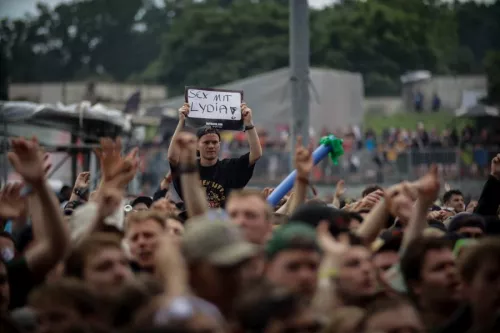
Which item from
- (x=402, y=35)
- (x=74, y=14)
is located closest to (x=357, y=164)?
(x=402, y=35)

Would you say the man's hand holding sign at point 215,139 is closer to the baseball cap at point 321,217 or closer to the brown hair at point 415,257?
the baseball cap at point 321,217

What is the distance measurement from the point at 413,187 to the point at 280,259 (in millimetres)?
1945

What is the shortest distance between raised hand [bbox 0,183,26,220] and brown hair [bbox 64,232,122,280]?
4.88 ft

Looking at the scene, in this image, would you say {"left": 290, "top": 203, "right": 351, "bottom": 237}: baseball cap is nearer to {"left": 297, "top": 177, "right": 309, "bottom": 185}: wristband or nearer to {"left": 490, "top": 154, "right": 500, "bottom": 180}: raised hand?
{"left": 297, "top": 177, "right": 309, "bottom": 185}: wristband

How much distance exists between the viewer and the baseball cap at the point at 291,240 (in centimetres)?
716

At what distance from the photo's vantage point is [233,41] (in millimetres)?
90500

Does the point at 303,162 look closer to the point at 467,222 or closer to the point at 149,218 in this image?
the point at 149,218

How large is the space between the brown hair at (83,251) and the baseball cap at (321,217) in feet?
4.62

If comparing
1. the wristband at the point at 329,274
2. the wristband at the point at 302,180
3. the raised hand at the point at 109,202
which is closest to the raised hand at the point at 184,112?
the wristband at the point at 302,180

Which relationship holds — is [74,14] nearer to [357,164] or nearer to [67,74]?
[67,74]

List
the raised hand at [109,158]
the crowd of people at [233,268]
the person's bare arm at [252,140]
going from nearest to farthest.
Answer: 1. the crowd of people at [233,268]
2. the raised hand at [109,158]
3. the person's bare arm at [252,140]

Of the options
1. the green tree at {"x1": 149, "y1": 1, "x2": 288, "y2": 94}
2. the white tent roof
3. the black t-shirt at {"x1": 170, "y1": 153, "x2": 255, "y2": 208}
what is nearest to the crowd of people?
the black t-shirt at {"x1": 170, "y1": 153, "x2": 255, "y2": 208}

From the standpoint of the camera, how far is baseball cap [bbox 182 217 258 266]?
6.67 meters

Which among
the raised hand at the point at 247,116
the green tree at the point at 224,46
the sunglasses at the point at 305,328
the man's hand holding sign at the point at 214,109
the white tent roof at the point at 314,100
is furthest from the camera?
the green tree at the point at 224,46
